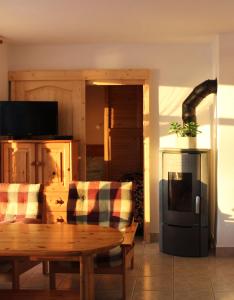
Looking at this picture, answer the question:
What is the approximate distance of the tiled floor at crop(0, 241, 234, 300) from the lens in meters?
4.38

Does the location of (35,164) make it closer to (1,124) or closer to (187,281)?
(1,124)

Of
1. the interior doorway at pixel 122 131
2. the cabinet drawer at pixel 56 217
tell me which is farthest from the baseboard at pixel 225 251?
the interior doorway at pixel 122 131

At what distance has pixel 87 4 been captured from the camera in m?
4.36

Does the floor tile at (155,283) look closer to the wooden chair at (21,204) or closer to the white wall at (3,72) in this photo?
the wooden chair at (21,204)

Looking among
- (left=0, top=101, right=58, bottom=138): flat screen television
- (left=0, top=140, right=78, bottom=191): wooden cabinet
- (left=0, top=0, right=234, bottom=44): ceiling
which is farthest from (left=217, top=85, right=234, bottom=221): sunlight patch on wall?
(left=0, top=101, right=58, bottom=138): flat screen television

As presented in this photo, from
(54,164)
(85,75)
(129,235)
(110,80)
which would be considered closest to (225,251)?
(129,235)

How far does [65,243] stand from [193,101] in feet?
10.2

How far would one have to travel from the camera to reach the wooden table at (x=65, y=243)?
126 inches

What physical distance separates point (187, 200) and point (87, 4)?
245 cm

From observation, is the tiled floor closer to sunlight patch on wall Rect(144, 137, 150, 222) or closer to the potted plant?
sunlight patch on wall Rect(144, 137, 150, 222)

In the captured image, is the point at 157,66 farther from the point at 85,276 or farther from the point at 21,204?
the point at 85,276

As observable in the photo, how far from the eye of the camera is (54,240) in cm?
347

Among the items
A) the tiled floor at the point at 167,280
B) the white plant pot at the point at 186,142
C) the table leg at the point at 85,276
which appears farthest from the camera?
the white plant pot at the point at 186,142

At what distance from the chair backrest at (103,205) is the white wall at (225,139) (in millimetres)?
1476
